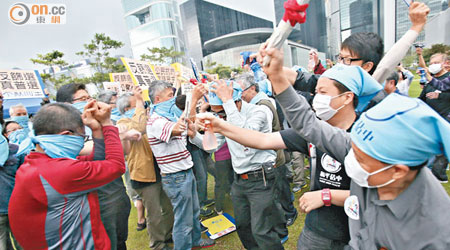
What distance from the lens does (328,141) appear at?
1.38 m

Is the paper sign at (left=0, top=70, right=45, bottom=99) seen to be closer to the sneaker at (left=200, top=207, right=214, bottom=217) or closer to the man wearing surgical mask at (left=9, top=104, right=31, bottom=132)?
the man wearing surgical mask at (left=9, top=104, right=31, bottom=132)

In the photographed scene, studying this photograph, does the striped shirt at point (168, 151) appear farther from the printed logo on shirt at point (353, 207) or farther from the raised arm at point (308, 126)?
the printed logo on shirt at point (353, 207)

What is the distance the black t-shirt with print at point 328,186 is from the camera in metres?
1.60

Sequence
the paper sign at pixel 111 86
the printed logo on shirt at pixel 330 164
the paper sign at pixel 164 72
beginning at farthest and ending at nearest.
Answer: the paper sign at pixel 111 86 → the paper sign at pixel 164 72 → the printed logo on shirt at pixel 330 164

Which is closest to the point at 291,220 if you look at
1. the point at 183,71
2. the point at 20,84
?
the point at 183,71

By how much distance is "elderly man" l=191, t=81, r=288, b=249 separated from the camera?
2.53 metres

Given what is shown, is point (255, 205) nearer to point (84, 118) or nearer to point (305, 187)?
point (84, 118)

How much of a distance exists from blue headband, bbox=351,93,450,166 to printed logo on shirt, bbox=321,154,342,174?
0.58 metres

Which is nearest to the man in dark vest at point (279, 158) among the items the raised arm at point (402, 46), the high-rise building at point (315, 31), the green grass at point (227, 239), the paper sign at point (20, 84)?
the green grass at point (227, 239)

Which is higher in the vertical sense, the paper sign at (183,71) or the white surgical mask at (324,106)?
the paper sign at (183,71)

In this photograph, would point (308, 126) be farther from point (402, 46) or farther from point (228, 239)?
point (228, 239)

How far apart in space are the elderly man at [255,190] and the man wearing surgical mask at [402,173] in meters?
1.39

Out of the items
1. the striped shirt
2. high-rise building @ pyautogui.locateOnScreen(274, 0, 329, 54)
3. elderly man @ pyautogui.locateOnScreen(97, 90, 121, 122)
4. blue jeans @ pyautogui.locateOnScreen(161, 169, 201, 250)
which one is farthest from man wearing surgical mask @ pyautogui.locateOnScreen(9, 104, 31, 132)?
high-rise building @ pyautogui.locateOnScreen(274, 0, 329, 54)

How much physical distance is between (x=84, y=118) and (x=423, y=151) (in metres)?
2.07
